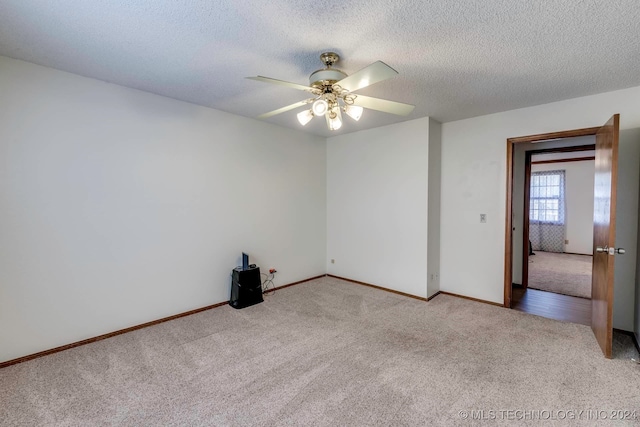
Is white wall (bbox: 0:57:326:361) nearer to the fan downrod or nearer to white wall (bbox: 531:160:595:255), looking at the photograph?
the fan downrod

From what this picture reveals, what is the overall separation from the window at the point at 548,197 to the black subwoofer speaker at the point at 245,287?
6.80 m

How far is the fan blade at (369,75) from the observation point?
1587 mm

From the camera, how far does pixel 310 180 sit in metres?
4.74

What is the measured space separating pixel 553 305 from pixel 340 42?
4.00 meters

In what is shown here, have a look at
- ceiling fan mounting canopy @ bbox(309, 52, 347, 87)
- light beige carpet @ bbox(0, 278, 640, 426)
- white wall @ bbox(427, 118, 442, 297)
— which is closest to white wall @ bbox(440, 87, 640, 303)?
white wall @ bbox(427, 118, 442, 297)

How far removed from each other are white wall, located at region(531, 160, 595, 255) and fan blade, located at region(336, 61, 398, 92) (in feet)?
24.8

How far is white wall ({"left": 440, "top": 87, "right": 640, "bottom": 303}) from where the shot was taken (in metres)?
3.26

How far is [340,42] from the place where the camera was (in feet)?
6.39

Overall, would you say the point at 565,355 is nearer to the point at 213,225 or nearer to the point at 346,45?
the point at 346,45

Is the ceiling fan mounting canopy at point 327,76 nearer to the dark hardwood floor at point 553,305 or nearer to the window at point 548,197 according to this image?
the dark hardwood floor at point 553,305

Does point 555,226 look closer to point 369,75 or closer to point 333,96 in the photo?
point 333,96

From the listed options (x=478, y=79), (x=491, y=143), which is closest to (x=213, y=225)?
→ (x=478, y=79)

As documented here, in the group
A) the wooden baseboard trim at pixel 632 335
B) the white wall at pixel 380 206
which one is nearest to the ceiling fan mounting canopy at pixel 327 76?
the white wall at pixel 380 206

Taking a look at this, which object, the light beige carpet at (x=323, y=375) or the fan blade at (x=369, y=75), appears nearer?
the fan blade at (x=369, y=75)
